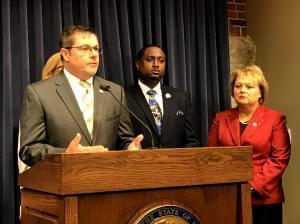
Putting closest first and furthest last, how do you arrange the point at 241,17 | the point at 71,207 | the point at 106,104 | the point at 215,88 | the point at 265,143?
1. the point at 71,207
2. the point at 106,104
3. the point at 265,143
4. the point at 215,88
5. the point at 241,17

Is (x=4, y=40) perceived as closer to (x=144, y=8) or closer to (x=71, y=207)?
(x=144, y=8)

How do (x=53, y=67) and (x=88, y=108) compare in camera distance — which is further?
(x=53, y=67)

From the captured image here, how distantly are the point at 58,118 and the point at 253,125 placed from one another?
4.42 feet

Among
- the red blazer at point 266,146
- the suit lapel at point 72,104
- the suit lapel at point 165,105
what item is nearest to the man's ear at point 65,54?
the suit lapel at point 72,104

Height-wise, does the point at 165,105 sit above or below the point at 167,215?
above

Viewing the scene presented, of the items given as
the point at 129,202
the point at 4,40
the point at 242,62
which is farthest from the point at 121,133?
the point at 242,62

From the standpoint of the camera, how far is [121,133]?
2.36m

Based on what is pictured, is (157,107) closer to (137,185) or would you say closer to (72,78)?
(72,78)

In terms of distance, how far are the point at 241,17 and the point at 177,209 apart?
2805mm

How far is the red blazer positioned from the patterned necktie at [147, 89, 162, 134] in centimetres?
42

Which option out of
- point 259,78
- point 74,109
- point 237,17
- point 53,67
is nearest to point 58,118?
point 74,109

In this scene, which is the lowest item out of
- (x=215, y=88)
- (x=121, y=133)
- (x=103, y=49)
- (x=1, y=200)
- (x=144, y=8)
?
(x=1, y=200)

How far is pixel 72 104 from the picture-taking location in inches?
85.5

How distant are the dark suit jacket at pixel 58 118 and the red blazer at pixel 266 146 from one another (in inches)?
41.0
